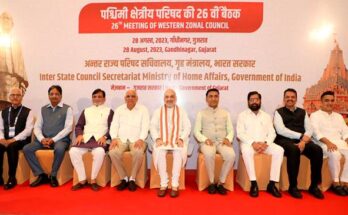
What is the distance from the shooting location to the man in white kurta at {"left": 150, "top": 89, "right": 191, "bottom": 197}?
12.1 ft

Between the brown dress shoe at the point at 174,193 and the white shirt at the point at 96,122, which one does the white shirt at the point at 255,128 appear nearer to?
the brown dress shoe at the point at 174,193

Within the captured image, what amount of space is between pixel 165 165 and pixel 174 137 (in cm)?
45

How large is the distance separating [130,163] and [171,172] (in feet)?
1.89

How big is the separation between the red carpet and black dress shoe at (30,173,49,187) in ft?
0.36

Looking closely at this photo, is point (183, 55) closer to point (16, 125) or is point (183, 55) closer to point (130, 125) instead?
point (130, 125)

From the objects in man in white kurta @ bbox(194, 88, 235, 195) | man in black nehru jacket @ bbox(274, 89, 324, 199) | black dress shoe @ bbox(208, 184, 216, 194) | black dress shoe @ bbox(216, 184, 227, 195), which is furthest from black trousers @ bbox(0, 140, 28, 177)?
man in black nehru jacket @ bbox(274, 89, 324, 199)

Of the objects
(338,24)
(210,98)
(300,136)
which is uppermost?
(338,24)

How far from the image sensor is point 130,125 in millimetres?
4152

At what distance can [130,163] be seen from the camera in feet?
12.8

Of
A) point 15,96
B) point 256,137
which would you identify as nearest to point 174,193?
point 256,137

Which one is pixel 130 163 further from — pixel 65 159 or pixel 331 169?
pixel 331 169

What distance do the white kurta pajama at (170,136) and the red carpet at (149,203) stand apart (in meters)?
0.34

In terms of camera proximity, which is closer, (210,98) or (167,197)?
(167,197)

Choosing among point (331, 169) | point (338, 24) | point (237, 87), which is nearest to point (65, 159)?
point (237, 87)
